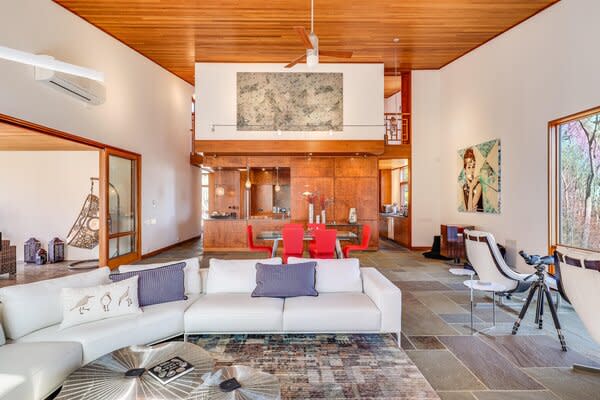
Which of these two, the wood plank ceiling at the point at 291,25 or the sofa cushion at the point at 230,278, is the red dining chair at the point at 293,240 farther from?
the wood plank ceiling at the point at 291,25

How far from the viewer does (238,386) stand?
1739mm

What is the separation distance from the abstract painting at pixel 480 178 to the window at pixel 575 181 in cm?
117

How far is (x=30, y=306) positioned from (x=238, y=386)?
192cm

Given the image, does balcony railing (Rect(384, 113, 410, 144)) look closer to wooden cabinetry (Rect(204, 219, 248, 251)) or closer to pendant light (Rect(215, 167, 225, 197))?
wooden cabinetry (Rect(204, 219, 248, 251))

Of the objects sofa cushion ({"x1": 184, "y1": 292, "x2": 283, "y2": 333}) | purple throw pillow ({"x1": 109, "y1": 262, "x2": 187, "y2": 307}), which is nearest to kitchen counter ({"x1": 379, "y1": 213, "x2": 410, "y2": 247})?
sofa cushion ({"x1": 184, "y1": 292, "x2": 283, "y2": 333})

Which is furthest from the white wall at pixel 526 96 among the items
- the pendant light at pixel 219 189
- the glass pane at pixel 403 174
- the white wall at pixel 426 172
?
the pendant light at pixel 219 189

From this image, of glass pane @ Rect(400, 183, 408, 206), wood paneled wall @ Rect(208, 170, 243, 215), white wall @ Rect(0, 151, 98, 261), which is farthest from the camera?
glass pane @ Rect(400, 183, 408, 206)

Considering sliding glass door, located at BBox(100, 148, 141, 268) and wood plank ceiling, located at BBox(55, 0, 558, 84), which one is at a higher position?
wood plank ceiling, located at BBox(55, 0, 558, 84)

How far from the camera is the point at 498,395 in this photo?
2.27 m

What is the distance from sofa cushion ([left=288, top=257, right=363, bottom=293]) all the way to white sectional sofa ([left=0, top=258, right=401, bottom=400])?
0.01 meters

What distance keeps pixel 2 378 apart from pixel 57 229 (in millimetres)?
6605

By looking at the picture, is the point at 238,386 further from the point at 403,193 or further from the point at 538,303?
the point at 403,193

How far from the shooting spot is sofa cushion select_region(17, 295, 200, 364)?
232 cm

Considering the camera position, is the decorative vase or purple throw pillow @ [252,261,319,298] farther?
the decorative vase
